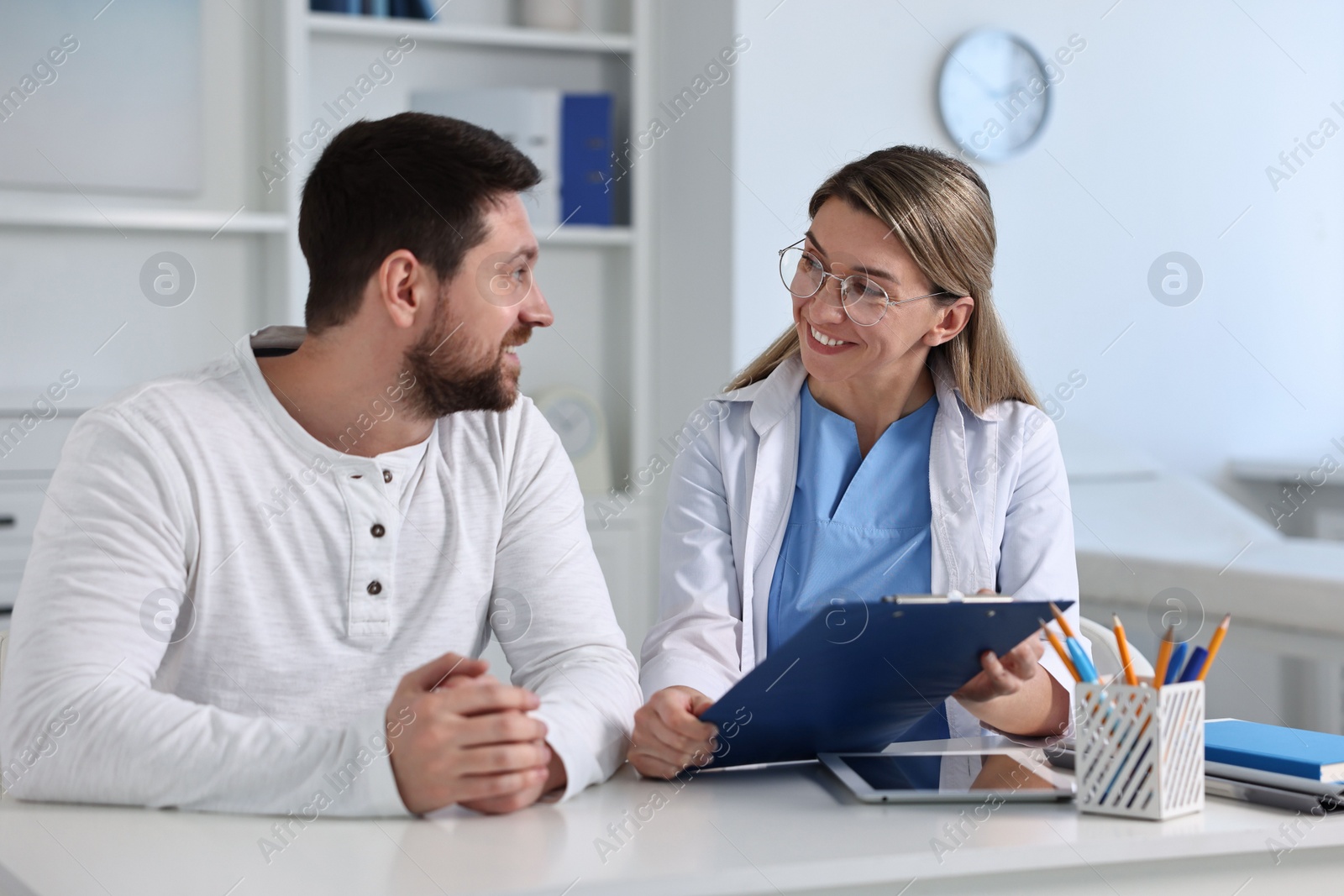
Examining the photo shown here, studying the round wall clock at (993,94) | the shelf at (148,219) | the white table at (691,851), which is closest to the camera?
the white table at (691,851)

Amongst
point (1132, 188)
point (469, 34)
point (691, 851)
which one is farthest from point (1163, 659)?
point (1132, 188)

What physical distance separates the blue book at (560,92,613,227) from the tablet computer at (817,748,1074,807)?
232 centimetres

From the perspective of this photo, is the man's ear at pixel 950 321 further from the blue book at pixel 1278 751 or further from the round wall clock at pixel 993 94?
the round wall clock at pixel 993 94

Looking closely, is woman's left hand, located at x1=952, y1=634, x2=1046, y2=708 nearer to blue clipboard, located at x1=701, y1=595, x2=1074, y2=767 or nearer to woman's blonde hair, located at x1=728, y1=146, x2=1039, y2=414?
blue clipboard, located at x1=701, y1=595, x2=1074, y2=767

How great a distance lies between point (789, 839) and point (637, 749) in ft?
0.76

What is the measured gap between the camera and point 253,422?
1.32 meters

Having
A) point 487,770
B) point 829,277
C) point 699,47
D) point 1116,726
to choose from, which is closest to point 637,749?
point 487,770

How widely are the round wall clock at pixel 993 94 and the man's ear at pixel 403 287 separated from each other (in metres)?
2.19

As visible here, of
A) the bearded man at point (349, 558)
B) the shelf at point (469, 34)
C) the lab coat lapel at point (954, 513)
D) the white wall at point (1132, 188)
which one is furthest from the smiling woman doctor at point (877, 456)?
the shelf at point (469, 34)

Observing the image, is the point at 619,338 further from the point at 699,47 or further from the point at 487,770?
the point at 487,770

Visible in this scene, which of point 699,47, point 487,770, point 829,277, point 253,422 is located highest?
point 699,47

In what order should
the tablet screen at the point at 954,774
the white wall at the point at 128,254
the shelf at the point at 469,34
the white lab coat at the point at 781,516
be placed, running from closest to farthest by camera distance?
1. the tablet screen at the point at 954,774
2. the white lab coat at the point at 781,516
3. the white wall at the point at 128,254
4. the shelf at the point at 469,34

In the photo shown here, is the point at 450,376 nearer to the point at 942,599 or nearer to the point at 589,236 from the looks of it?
the point at 942,599

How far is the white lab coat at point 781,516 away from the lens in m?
1.58
